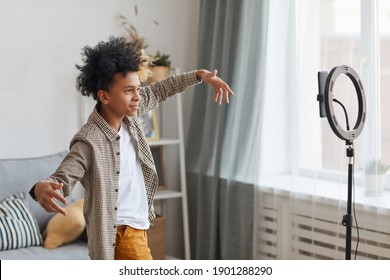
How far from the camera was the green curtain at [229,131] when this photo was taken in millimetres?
3811

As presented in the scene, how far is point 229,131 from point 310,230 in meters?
0.72

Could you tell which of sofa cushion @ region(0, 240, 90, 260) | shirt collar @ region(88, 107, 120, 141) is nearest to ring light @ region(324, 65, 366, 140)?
shirt collar @ region(88, 107, 120, 141)

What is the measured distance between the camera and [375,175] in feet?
10.9

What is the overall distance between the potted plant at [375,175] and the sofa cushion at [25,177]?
5.14 ft

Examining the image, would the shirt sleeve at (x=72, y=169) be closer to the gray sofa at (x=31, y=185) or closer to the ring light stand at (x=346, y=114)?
the ring light stand at (x=346, y=114)

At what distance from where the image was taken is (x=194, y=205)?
4359 mm

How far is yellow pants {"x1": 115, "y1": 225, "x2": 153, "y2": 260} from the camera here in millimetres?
2434

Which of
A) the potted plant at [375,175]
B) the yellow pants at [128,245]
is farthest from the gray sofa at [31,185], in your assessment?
the potted plant at [375,175]

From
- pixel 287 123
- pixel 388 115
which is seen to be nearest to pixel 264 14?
pixel 287 123

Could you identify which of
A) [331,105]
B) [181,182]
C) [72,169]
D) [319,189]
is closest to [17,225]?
[181,182]

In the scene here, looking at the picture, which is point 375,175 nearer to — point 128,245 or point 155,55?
point 128,245

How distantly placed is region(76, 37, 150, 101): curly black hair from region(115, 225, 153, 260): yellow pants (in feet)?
1.54

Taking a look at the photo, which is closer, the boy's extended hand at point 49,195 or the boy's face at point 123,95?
the boy's extended hand at point 49,195
